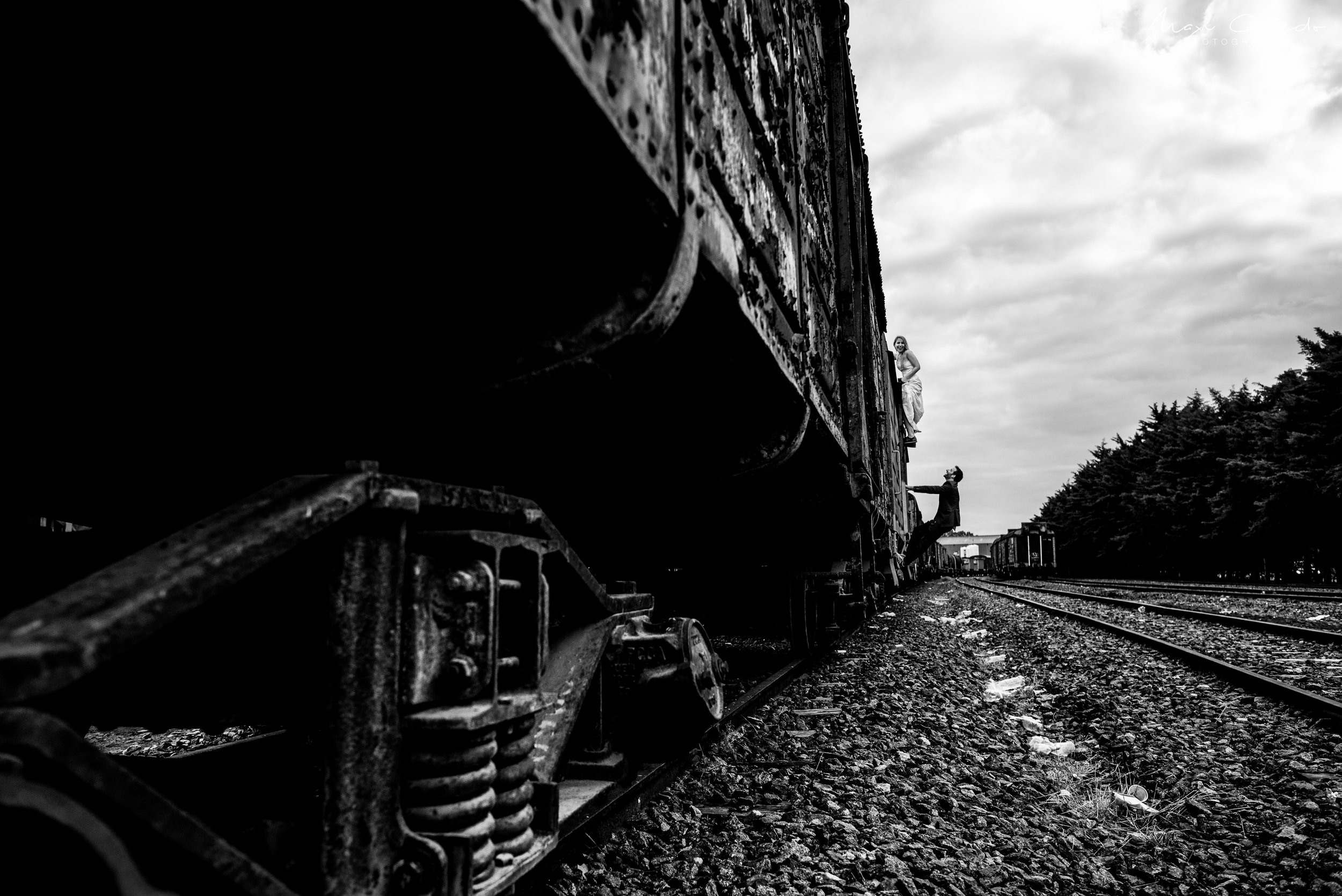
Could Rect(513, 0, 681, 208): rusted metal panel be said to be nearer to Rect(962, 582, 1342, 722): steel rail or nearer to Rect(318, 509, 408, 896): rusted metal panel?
Rect(318, 509, 408, 896): rusted metal panel

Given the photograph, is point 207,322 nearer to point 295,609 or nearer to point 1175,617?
point 295,609

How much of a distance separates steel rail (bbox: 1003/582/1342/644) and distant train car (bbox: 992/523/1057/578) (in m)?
26.0

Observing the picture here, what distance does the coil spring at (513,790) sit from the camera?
1.42 metres

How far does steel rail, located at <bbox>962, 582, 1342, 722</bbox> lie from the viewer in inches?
184

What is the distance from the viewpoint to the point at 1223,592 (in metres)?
18.9

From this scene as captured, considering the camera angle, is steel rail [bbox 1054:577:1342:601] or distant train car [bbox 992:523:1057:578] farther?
distant train car [bbox 992:523:1057:578]

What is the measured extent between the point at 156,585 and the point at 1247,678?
694 centimetres

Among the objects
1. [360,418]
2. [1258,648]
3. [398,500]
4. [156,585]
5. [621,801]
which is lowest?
[1258,648]

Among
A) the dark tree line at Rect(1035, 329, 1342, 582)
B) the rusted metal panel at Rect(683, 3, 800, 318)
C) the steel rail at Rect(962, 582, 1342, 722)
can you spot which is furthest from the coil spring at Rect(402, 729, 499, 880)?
the dark tree line at Rect(1035, 329, 1342, 582)

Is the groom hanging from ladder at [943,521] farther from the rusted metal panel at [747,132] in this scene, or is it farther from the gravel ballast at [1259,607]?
the rusted metal panel at [747,132]

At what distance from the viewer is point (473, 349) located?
1.99 m

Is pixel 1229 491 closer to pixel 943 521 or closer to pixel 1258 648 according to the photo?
pixel 943 521

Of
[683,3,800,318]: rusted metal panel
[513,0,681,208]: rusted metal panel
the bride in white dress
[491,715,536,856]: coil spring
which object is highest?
the bride in white dress

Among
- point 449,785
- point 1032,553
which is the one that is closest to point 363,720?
point 449,785
